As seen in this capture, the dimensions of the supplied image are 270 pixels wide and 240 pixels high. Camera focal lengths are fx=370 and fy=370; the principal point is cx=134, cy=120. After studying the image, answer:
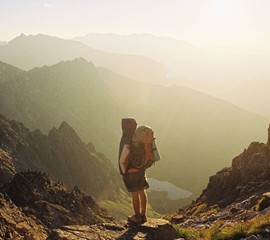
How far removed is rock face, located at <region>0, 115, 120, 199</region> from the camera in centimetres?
13600

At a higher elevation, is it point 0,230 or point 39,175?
point 39,175

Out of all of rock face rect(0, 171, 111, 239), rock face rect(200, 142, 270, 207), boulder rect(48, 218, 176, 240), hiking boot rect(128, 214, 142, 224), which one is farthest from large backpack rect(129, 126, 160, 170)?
rock face rect(200, 142, 270, 207)

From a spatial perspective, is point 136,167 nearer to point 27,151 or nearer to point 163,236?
point 163,236

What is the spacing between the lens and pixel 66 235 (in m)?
10.5

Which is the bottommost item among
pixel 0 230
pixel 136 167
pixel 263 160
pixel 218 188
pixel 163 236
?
pixel 0 230

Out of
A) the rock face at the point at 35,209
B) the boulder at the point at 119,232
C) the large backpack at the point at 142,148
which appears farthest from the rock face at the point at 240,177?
the large backpack at the point at 142,148

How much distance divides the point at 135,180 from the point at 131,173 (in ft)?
0.91

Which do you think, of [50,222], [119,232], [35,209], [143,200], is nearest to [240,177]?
[35,209]

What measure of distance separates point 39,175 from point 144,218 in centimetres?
4196

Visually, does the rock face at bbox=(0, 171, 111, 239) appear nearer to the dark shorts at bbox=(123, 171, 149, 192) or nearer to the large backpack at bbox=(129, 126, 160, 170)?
the dark shorts at bbox=(123, 171, 149, 192)

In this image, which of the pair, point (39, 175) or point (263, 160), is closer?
point (39, 175)

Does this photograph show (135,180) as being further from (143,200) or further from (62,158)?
(62,158)

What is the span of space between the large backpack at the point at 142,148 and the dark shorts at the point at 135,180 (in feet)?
0.97

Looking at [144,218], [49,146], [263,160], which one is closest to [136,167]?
[144,218]
